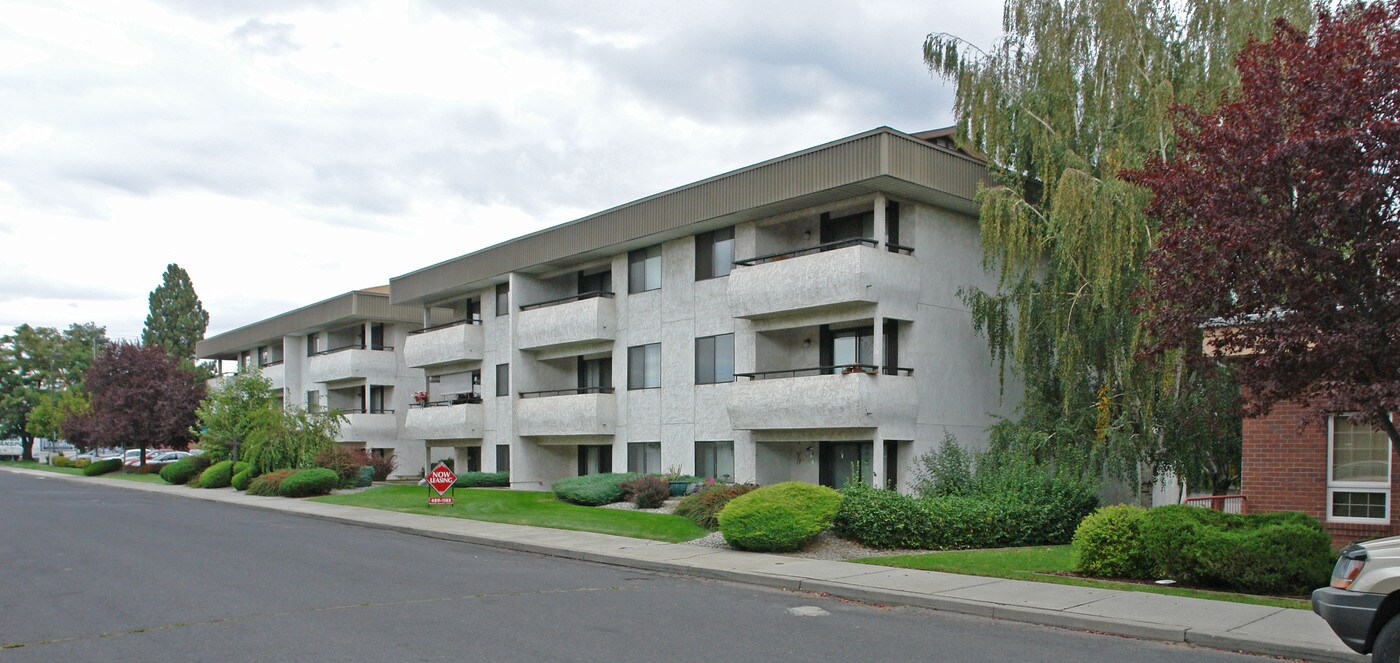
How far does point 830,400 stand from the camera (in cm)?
2400

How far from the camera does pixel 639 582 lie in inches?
579

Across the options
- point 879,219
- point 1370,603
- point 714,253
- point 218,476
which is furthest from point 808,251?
point 218,476

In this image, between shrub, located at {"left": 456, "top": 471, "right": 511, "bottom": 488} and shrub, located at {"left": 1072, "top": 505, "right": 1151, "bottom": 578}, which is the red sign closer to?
shrub, located at {"left": 456, "top": 471, "right": 511, "bottom": 488}

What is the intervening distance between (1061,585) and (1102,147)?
12.6m

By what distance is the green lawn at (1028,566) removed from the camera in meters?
12.4

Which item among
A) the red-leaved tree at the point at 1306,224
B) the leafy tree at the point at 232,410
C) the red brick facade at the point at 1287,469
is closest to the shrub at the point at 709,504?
the red brick facade at the point at 1287,469

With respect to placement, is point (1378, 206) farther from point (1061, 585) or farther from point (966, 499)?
point (966, 499)

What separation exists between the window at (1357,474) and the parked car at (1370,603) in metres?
8.79

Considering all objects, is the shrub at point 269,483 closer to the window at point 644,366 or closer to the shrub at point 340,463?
the shrub at point 340,463

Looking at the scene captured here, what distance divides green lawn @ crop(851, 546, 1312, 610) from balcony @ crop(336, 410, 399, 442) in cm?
3570

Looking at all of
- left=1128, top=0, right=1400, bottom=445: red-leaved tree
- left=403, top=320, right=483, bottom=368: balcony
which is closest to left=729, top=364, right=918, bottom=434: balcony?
left=1128, top=0, right=1400, bottom=445: red-leaved tree

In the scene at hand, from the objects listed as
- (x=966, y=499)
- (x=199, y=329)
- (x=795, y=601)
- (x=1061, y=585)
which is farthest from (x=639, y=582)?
(x=199, y=329)

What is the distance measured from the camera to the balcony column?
24188mm

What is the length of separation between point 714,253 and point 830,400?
22.5 feet
